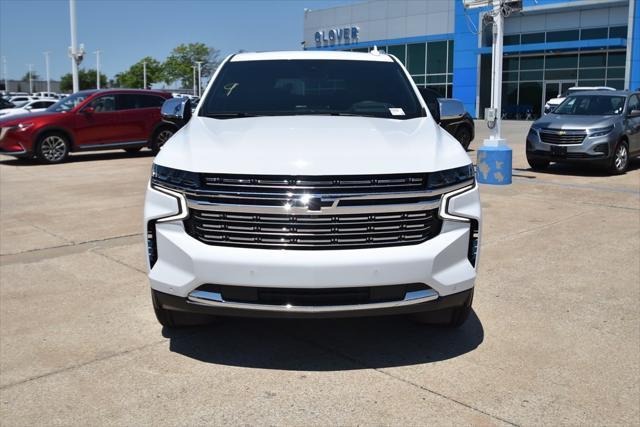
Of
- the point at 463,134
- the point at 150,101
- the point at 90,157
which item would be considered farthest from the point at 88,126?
the point at 463,134

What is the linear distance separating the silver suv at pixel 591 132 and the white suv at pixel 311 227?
9.51 m

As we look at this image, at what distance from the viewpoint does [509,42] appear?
133ft

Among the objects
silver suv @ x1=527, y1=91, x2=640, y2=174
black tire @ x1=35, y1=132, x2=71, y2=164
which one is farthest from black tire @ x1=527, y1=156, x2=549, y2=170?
black tire @ x1=35, y1=132, x2=71, y2=164

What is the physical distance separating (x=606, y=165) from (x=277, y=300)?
35.3 ft

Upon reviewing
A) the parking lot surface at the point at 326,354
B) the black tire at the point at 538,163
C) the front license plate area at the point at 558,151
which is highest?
the front license plate area at the point at 558,151

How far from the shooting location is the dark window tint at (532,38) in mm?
38688

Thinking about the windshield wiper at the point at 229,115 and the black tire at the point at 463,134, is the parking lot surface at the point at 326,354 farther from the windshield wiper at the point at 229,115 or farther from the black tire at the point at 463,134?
the black tire at the point at 463,134

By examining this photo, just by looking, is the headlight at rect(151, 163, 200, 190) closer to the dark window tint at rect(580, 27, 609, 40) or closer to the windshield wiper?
the windshield wiper

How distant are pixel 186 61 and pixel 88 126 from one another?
87.5 metres

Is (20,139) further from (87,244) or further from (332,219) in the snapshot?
(332,219)

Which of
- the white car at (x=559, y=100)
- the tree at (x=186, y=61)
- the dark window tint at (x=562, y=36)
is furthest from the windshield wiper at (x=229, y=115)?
the tree at (x=186, y=61)

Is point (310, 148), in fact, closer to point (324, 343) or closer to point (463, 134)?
point (324, 343)

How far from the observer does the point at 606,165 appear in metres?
12.4

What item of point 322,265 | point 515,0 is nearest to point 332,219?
point 322,265
